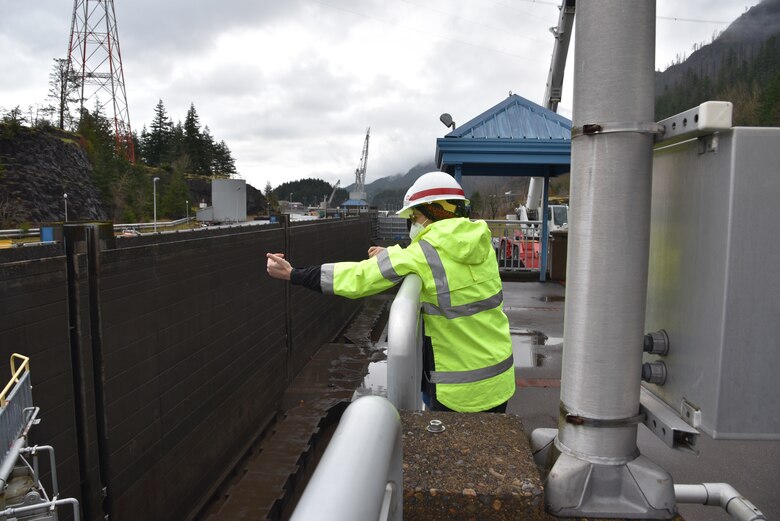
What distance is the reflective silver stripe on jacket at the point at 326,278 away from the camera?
2678 mm

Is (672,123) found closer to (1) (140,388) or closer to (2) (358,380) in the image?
(1) (140,388)

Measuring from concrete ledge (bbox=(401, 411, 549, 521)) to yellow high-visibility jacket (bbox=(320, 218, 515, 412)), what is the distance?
75 centimetres

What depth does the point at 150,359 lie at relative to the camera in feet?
Answer: 13.8

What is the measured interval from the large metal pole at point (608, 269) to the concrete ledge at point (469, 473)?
0.44 ft

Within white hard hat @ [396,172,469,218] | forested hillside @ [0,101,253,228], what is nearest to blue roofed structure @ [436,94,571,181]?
white hard hat @ [396,172,469,218]

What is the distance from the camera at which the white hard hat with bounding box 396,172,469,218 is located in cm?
300

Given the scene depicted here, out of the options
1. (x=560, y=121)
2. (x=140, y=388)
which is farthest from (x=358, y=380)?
(x=560, y=121)

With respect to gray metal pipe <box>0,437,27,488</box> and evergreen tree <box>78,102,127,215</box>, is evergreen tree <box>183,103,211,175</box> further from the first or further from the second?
gray metal pipe <box>0,437,27,488</box>

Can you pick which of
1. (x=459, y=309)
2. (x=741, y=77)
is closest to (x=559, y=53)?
(x=459, y=309)

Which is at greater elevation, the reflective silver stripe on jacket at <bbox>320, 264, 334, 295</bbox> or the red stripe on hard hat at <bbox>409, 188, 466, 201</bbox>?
the red stripe on hard hat at <bbox>409, 188, 466, 201</bbox>

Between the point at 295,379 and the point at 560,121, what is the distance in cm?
863

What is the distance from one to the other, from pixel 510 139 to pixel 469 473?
1155cm

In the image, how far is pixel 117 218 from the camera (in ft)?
178

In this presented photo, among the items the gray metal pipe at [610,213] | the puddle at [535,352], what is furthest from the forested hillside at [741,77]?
the gray metal pipe at [610,213]
